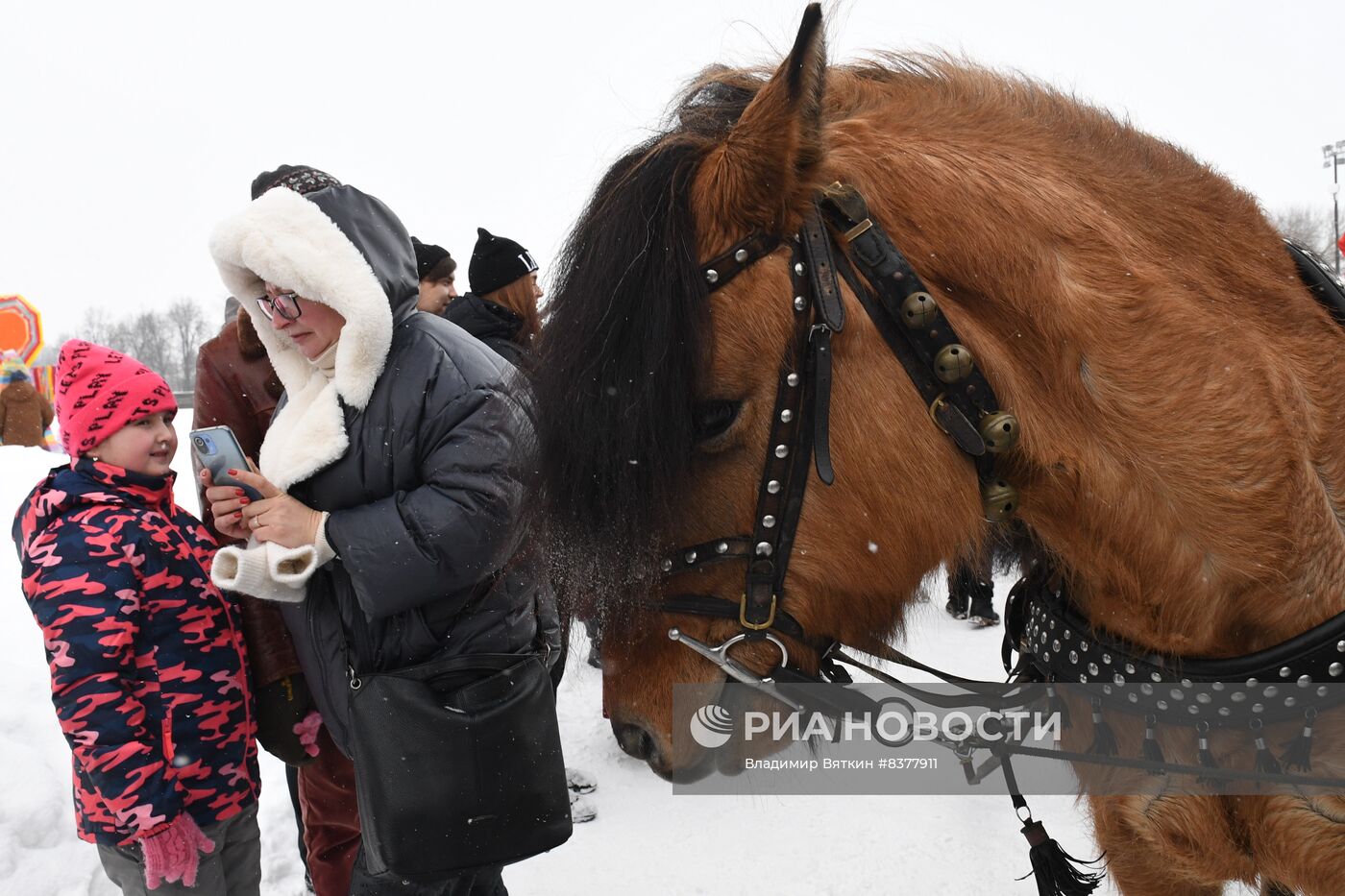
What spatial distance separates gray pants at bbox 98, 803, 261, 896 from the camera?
2043mm

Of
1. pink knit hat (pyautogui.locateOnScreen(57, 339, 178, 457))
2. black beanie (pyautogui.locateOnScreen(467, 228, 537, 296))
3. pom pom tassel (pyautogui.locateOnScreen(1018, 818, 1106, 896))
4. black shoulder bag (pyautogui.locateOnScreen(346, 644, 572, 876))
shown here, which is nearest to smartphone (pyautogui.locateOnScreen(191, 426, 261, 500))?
pink knit hat (pyautogui.locateOnScreen(57, 339, 178, 457))

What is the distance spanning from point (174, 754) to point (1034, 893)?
305cm

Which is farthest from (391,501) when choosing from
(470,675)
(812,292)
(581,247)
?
(812,292)

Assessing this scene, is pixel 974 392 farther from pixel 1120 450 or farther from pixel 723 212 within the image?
pixel 723 212

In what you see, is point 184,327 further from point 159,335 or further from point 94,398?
point 94,398

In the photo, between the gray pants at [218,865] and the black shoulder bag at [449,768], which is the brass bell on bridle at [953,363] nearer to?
Result: the black shoulder bag at [449,768]

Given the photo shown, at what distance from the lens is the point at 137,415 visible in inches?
85.5

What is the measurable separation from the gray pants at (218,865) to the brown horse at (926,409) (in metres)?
1.42

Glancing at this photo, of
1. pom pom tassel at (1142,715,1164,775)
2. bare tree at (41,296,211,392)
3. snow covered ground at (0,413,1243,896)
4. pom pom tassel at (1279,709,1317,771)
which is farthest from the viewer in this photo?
bare tree at (41,296,211,392)

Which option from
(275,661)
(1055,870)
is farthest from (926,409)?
(275,661)

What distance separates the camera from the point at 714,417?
4.48 ft

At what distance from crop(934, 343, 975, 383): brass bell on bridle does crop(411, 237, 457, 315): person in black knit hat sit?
10.7 feet

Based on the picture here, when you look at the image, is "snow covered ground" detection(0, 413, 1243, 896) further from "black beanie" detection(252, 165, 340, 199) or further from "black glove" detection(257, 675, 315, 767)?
"black beanie" detection(252, 165, 340, 199)

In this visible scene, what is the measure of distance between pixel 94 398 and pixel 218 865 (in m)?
1.27
